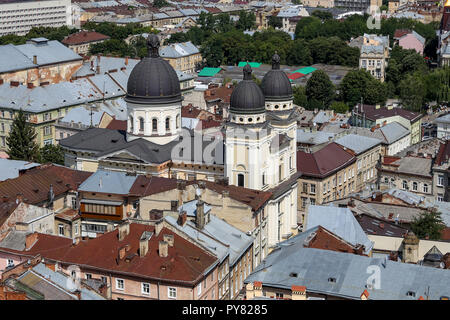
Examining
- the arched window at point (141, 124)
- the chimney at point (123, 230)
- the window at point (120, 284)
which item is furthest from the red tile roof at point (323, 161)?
the window at point (120, 284)

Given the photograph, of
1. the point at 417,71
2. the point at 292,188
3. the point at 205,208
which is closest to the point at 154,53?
the point at 292,188

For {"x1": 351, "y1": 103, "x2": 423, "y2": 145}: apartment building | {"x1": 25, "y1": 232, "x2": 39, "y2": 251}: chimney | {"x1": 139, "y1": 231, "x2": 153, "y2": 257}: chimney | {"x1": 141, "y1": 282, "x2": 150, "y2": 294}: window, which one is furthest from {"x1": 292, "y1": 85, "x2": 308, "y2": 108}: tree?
{"x1": 141, "y1": 282, "x2": 150, "y2": 294}: window

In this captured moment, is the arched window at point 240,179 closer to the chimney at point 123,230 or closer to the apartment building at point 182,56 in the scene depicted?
the chimney at point 123,230

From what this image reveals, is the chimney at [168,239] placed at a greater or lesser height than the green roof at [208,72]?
greater

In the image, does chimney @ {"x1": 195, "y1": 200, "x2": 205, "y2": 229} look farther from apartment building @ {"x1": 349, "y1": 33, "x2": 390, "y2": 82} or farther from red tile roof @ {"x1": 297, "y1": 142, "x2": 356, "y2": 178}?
apartment building @ {"x1": 349, "y1": 33, "x2": 390, "y2": 82}

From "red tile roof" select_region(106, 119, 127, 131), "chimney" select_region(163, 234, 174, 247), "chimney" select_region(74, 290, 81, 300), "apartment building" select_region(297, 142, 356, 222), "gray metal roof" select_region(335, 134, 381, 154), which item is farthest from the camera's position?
"gray metal roof" select_region(335, 134, 381, 154)
